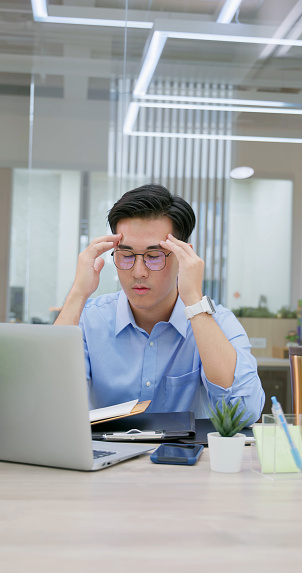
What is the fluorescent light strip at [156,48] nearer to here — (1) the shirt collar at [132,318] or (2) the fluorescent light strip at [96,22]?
(2) the fluorescent light strip at [96,22]

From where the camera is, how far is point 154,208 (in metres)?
1.99

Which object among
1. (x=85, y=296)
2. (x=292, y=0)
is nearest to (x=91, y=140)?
(x=292, y=0)

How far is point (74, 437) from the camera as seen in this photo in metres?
1.19

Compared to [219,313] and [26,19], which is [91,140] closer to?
[26,19]

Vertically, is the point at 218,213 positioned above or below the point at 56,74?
below

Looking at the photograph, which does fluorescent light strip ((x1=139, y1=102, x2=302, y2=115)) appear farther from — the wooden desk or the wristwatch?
the wooden desk

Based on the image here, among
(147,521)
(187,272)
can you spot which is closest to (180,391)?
(187,272)

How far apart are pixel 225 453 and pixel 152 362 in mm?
742

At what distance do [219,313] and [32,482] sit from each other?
99cm

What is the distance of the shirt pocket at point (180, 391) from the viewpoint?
1959 millimetres

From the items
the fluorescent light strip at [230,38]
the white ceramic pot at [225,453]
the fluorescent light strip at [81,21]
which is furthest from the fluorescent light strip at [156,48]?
the white ceramic pot at [225,453]

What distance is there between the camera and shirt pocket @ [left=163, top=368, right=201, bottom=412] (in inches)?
77.1

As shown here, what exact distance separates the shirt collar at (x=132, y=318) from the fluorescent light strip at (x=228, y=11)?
9.13 ft

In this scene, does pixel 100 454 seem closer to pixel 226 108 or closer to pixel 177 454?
pixel 177 454
